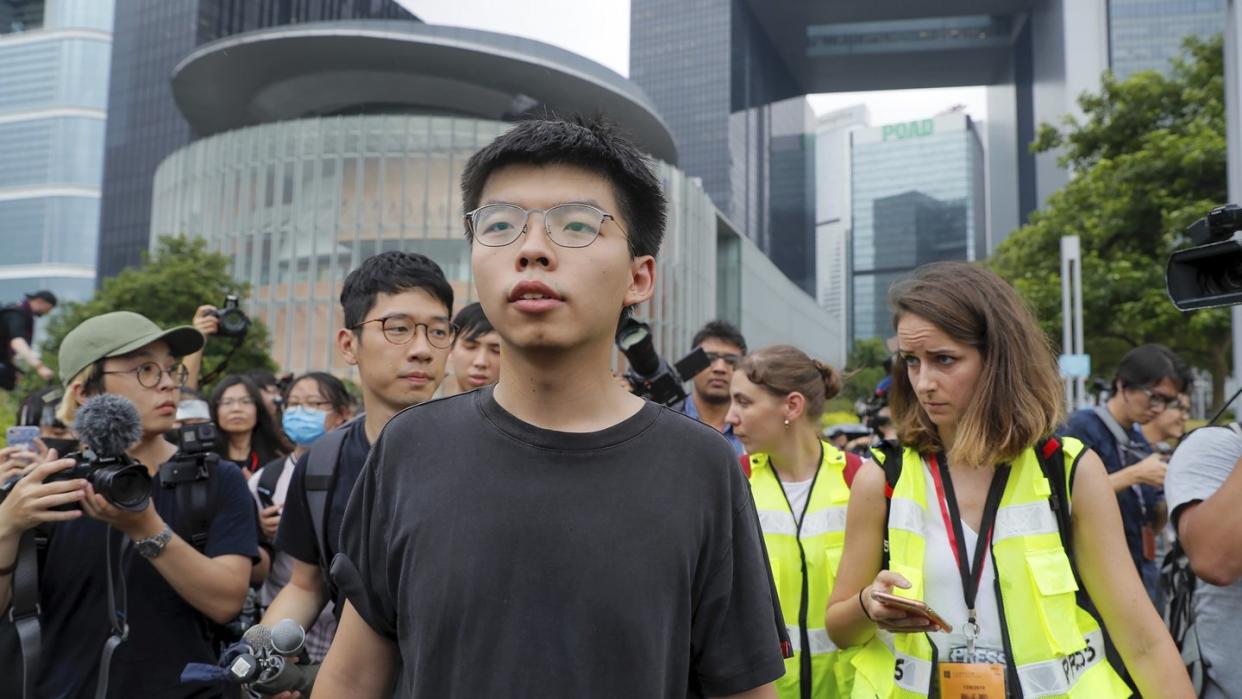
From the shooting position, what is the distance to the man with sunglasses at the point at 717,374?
219 inches

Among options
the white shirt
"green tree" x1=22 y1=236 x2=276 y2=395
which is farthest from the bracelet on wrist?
"green tree" x1=22 y1=236 x2=276 y2=395

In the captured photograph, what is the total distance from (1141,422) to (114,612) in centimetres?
522

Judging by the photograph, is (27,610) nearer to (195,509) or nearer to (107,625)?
(107,625)

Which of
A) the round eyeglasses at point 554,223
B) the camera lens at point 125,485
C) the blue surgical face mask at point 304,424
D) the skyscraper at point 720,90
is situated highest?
the skyscraper at point 720,90

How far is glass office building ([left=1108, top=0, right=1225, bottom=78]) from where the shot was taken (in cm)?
4059

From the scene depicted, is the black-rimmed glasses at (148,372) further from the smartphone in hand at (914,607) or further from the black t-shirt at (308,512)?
the smartphone in hand at (914,607)

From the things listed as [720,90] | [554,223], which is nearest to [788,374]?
[554,223]

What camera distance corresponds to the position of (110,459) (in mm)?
2406

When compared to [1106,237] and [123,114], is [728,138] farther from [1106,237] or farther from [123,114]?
[1106,237]

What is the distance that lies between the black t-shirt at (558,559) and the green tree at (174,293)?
24120mm

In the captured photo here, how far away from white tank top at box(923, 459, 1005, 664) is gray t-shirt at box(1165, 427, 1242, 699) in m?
0.75

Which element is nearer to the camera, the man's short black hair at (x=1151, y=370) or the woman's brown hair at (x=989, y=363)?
the woman's brown hair at (x=989, y=363)

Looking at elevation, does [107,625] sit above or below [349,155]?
below

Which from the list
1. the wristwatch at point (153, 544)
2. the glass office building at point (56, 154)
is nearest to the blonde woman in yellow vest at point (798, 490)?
the wristwatch at point (153, 544)
